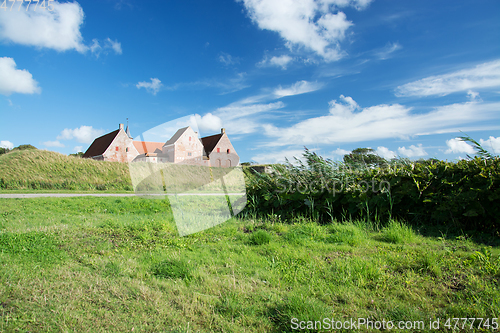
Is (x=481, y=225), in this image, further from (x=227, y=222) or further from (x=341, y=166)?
(x=227, y=222)

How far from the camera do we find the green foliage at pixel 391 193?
15.3 ft

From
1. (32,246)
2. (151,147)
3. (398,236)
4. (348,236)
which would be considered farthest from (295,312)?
(151,147)

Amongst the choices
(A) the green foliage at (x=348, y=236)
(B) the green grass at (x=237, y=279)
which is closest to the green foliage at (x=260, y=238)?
(B) the green grass at (x=237, y=279)

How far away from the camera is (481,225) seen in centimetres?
473

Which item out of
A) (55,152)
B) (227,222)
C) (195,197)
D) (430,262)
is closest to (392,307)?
(430,262)

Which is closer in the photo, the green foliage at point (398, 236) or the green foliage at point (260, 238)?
the green foliage at point (398, 236)

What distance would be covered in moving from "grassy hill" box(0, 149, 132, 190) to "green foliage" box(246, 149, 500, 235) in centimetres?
1739

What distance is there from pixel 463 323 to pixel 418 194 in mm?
3578

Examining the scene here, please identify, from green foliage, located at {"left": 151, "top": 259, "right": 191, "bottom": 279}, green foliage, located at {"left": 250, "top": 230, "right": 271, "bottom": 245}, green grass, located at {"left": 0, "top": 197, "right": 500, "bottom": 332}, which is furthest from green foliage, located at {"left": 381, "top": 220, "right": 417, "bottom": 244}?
green foliage, located at {"left": 151, "top": 259, "right": 191, "bottom": 279}

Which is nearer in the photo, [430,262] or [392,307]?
[392,307]

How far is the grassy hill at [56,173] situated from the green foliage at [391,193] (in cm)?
1739

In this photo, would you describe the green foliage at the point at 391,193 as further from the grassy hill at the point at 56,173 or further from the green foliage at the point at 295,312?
the grassy hill at the point at 56,173

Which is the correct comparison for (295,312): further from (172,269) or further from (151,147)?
(151,147)

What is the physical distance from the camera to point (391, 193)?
551 cm
